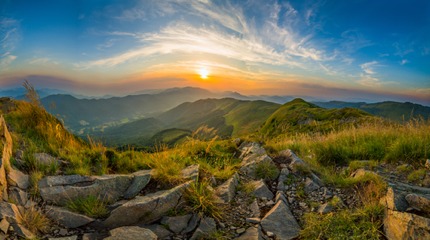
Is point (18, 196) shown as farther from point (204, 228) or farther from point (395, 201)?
point (395, 201)

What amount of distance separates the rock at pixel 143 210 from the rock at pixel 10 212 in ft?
5.00

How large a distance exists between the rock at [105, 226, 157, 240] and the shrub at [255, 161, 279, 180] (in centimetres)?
407

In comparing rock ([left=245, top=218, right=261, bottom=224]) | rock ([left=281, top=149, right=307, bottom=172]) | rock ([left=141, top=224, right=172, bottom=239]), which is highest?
rock ([left=281, top=149, right=307, bottom=172])

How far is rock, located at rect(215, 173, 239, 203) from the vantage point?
584 centimetres

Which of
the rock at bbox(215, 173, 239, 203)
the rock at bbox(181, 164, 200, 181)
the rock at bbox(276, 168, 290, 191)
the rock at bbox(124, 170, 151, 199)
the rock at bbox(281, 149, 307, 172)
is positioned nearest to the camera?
the rock at bbox(124, 170, 151, 199)

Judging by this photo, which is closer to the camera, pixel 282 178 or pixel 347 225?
pixel 347 225

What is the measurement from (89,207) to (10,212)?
4.25 feet

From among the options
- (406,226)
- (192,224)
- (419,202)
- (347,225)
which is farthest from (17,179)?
(419,202)

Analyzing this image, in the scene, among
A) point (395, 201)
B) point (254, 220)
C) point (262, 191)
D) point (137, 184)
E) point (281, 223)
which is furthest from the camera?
point (262, 191)

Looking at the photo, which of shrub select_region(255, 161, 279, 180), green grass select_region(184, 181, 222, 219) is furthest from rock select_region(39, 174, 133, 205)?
shrub select_region(255, 161, 279, 180)

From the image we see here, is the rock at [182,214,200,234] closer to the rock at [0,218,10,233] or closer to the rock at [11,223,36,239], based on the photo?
the rock at [11,223,36,239]

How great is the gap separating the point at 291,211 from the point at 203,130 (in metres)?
5.65

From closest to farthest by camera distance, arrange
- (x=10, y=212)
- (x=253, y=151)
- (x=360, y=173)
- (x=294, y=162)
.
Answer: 1. (x=10, y=212)
2. (x=360, y=173)
3. (x=294, y=162)
4. (x=253, y=151)

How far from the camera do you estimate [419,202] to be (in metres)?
4.64
